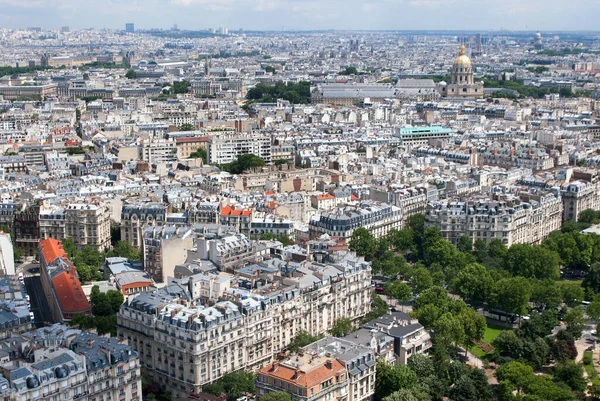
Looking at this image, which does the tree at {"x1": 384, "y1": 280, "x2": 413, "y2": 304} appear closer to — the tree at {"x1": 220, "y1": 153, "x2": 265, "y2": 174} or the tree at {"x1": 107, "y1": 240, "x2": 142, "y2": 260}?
the tree at {"x1": 107, "y1": 240, "x2": 142, "y2": 260}

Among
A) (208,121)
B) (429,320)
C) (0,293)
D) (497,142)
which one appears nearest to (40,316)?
(0,293)

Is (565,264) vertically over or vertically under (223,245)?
under

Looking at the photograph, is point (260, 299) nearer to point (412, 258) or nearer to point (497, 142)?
point (412, 258)

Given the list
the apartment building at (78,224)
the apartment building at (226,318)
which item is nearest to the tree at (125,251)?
the apartment building at (78,224)

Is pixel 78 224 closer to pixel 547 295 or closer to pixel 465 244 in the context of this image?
pixel 465 244

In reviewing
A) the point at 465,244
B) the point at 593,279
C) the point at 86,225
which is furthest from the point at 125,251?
the point at 593,279

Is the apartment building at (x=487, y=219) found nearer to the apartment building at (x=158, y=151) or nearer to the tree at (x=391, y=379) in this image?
the tree at (x=391, y=379)

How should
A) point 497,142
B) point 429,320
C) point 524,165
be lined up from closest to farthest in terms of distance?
point 429,320
point 524,165
point 497,142
